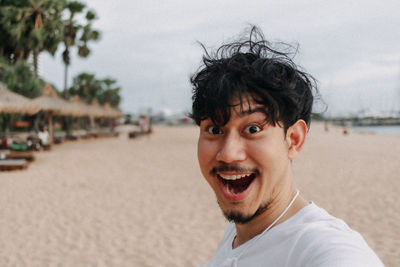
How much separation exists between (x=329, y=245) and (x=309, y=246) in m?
0.05

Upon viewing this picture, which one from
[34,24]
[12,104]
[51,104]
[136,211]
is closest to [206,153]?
[136,211]

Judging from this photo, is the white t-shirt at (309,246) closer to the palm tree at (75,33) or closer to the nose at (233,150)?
the nose at (233,150)

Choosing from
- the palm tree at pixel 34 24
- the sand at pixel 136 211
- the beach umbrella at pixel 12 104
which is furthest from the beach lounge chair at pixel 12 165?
the palm tree at pixel 34 24

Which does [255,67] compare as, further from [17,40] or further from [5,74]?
[17,40]

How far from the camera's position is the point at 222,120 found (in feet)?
3.29

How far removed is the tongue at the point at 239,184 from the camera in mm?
1034

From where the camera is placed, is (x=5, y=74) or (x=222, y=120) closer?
(x=222, y=120)

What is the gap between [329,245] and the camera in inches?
30.7

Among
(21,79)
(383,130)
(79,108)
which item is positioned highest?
(21,79)

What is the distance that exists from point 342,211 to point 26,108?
505 inches

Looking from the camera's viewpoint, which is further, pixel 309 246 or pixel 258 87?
pixel 258 87

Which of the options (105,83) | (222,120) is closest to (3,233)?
(222,120)

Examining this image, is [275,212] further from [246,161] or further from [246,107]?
[246,107]

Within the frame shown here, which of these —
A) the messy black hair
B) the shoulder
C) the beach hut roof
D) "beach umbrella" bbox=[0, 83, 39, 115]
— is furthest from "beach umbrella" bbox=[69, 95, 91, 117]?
the shoulder
